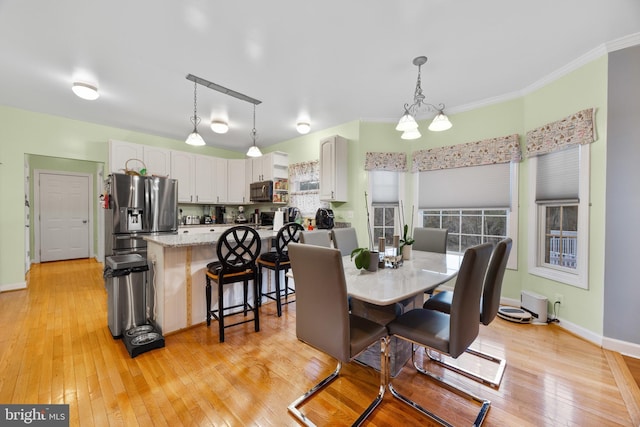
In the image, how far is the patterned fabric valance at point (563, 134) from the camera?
7.56 feet

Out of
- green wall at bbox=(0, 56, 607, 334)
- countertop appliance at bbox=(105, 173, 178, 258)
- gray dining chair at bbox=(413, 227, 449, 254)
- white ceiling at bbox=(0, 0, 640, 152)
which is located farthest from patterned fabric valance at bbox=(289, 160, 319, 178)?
gray dining chair at bbox=(413, 227, 449, 254)

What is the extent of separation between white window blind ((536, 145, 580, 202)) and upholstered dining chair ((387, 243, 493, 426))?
198cm

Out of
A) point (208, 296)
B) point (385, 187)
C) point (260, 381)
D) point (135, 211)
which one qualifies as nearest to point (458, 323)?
point (260, 381)

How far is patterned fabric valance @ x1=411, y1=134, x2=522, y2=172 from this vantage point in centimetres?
301

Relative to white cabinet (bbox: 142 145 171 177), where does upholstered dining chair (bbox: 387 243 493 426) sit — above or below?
below

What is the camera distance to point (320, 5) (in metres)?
1.76

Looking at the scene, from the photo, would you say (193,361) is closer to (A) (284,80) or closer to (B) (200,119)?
Result: (A) (284,80)

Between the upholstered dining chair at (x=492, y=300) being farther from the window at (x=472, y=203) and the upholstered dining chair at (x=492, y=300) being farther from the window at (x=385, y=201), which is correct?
the window at (x=385, y=201)

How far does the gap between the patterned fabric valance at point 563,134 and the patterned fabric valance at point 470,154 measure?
173 mm

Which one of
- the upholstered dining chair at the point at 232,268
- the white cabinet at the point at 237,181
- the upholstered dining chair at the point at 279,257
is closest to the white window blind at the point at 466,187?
the upholstered dining chair at the point at 279,257

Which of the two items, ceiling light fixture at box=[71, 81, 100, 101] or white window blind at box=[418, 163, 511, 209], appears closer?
ceiling light fixture at box=[71, 81, 100, 101]

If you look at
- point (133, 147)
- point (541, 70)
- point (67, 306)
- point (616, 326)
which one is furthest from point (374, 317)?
point (133, 147)

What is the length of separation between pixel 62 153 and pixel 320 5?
4.48 metres

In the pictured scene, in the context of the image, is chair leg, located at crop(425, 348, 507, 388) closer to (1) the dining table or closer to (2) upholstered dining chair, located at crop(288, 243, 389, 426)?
(1) the dining table
